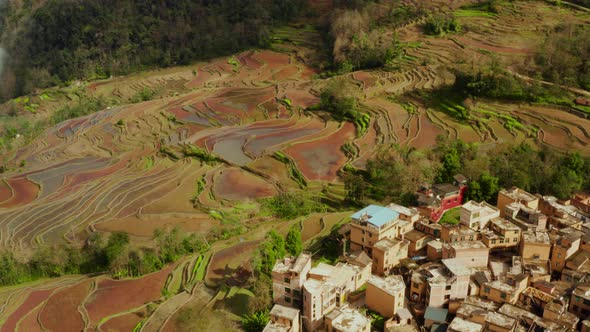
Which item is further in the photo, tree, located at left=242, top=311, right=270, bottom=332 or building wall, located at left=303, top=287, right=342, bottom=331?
tree, located at left=242, top=311, right=270, bottom=332

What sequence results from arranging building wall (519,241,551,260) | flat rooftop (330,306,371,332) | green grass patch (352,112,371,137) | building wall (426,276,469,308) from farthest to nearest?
1. green grass patch (352,112,371,137)
2. building wall (519,241,551,260)
3. building wall (426,276,469,308)
4. flat rooftop (330,306,371,332)

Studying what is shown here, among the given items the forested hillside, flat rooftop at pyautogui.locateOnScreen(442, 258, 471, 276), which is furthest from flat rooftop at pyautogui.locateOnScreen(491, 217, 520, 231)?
the forested hillside

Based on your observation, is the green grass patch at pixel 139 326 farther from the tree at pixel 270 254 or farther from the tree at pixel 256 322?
the tree at pixel 270 254

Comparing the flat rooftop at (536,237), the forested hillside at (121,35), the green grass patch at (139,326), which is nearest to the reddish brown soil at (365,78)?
the forested hillside at (121,35)

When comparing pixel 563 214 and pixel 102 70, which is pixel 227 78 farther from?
pixel 563 214

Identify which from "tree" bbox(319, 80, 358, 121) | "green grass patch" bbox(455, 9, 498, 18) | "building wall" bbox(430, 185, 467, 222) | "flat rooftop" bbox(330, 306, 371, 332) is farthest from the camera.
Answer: "green grass patch" bbox(455, 9, 498, 18)

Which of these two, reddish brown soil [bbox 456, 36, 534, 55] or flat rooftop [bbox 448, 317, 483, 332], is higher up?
reddish brown soil [bbox 456, 36, 534, 55]

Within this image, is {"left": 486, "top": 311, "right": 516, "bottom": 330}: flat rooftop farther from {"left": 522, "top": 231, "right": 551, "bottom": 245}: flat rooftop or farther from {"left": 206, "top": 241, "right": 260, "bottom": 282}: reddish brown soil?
{"left": 206, "top": 241, "right": 260, "bottom": 282}: reddish brown soil

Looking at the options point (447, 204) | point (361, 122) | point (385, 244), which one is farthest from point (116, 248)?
point (361, 122)
